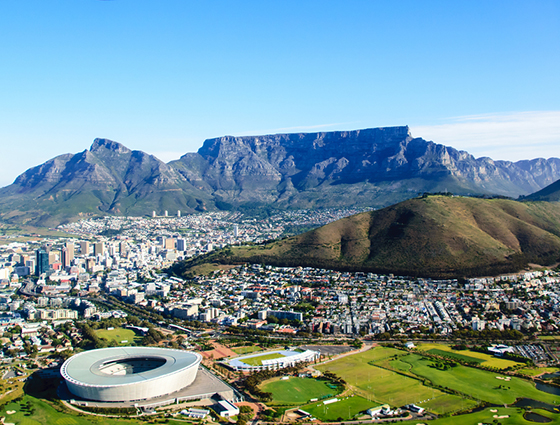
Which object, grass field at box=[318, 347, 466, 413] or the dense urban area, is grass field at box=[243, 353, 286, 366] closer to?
the dense urban area

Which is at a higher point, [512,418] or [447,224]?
[447,224]

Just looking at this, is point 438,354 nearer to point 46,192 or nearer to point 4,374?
point 4,374

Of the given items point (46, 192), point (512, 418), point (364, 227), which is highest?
point (46, 192)

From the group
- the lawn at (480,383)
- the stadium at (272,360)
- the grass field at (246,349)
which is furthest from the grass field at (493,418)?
the grass field at (246,349)

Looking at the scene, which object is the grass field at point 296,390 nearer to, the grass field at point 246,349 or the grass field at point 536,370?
the grass field at point 246,349

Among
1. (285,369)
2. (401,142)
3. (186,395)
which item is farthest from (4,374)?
(401,142)

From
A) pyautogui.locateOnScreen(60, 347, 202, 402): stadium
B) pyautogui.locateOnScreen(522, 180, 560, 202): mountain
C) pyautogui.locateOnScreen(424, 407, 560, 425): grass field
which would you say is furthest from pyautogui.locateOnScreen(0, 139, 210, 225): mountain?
pyautogui.locateOnScreen(424, 407, 560, 425): grass field
